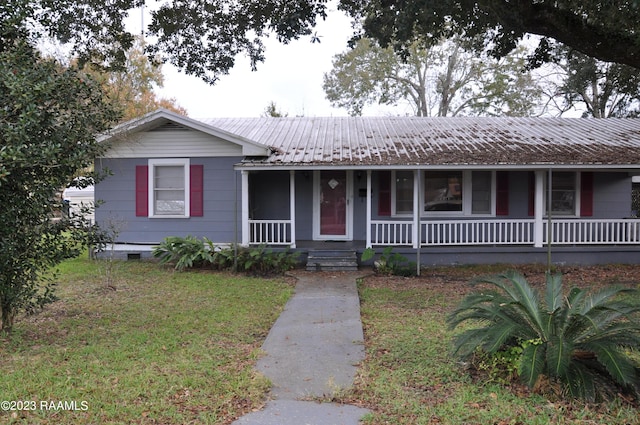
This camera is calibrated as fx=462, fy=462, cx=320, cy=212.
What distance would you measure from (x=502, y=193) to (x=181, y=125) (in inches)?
348

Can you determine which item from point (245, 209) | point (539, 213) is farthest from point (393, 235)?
point (245, 209)

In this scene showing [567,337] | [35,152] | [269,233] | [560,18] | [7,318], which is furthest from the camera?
[269,233]

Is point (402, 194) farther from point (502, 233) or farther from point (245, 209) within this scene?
point (245, 209)

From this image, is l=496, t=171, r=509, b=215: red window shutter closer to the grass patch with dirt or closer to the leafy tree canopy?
the leafy tree canopy

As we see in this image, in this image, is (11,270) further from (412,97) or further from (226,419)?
(412,97)

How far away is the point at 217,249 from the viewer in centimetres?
1174

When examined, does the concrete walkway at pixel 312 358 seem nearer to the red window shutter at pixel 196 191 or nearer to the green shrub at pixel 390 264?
the green shrub at pixel 390 264

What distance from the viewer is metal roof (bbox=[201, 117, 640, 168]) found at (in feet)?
36.0

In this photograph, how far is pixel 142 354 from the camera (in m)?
5.12

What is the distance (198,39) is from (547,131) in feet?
33.9

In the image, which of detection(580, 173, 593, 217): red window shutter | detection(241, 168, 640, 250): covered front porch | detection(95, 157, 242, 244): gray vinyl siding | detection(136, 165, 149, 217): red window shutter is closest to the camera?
detection(95, 157, 242, 244): gray vinyl siding

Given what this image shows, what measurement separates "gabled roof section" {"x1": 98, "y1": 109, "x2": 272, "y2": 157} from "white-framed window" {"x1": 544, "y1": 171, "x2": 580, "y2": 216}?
805cm

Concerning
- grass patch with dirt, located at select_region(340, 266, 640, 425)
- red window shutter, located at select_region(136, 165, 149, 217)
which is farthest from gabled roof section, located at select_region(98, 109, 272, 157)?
grass patch with dirt, located at select_region(340, 266, 640, 425)

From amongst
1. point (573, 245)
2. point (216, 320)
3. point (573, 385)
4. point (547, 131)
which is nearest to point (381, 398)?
point (573, 385)
